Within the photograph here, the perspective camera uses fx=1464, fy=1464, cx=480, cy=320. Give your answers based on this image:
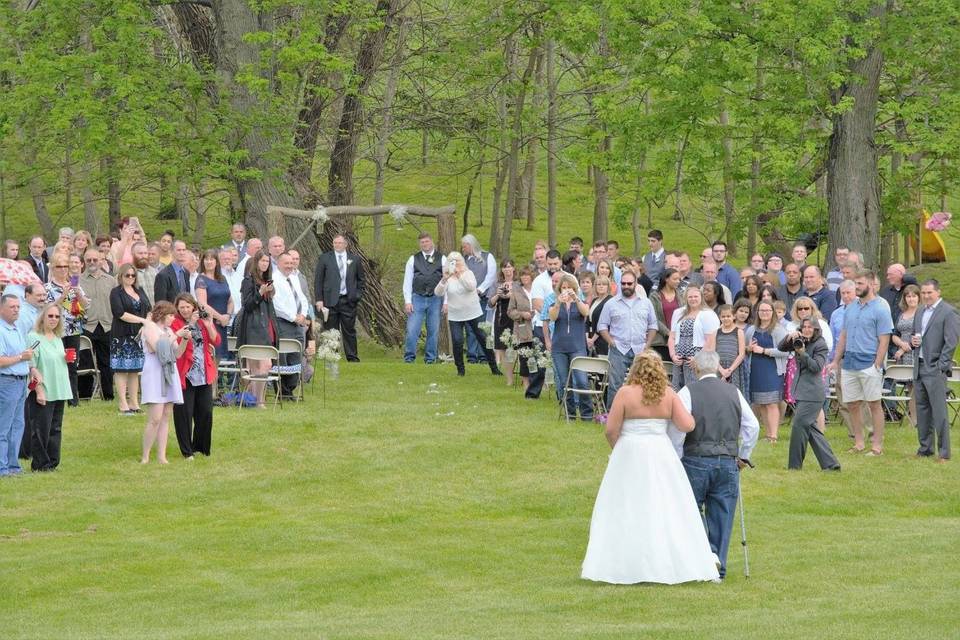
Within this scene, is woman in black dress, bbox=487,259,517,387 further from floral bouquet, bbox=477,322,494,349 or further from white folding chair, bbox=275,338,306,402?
white folding chair, bbox=275,338,306,402

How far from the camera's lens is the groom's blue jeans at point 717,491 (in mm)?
10852

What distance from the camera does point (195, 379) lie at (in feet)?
51.1

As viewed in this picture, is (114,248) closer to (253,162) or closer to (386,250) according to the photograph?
(253,162)

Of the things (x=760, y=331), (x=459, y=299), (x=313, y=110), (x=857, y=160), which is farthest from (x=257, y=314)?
(x=857, y=160)

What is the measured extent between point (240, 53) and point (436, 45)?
5.09m

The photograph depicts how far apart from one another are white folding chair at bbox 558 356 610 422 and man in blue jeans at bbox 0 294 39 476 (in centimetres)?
641

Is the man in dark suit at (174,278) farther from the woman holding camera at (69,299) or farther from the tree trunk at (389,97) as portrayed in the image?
the tree trunk at (389,97)

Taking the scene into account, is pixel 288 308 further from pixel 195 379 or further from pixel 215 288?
pixel 195 379

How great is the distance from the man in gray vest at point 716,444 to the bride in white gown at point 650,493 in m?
0.20

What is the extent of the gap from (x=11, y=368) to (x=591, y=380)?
7132mm

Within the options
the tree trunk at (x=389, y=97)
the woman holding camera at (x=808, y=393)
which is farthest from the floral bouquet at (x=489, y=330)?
the tree trunk at (x=389, y=97)

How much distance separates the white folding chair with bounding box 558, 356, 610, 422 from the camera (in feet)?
58.2

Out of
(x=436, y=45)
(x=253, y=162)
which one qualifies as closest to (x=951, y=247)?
(x=436, y=45)

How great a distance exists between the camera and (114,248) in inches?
779
